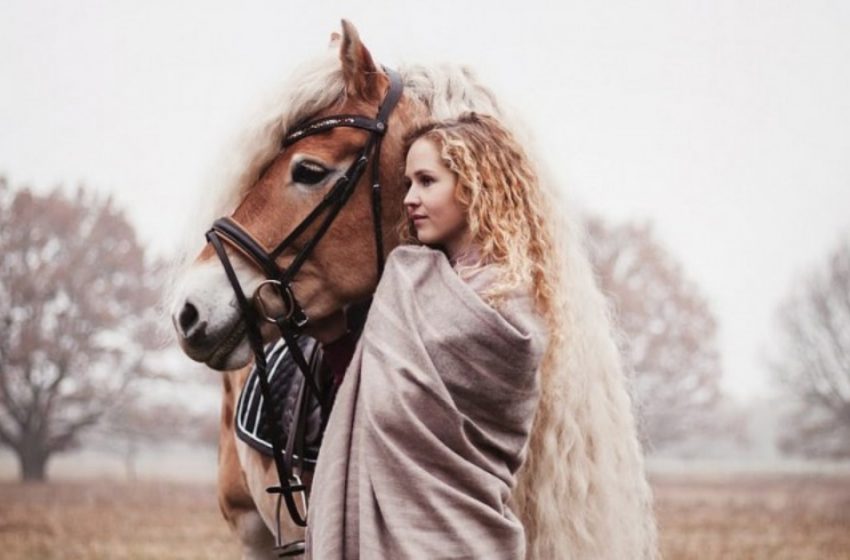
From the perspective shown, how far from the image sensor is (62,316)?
17078 mm

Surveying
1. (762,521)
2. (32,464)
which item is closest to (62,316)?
(32,464)

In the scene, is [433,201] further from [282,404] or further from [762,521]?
[762,521]

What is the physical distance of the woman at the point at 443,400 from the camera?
6.18 ft

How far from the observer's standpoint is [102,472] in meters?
21.2

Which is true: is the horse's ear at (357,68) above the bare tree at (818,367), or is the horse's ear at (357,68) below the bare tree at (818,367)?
above

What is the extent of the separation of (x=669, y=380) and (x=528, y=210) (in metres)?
22.4

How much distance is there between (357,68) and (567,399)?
1.16 meters

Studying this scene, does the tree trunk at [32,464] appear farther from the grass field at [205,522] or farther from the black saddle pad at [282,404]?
the black saddle pad at [282,404]

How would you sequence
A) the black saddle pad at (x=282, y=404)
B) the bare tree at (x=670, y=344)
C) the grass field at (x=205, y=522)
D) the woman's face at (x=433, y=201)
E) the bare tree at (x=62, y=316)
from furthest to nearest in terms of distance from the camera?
1. the bare tree at (x=670, y=344)
2. the bare tree at (x=62, y=316)
3. the grass field at (x=205, y=522)
4. the black saddle pad at (x=282, y=404)
5. the woman's face at (x=433, y=201)

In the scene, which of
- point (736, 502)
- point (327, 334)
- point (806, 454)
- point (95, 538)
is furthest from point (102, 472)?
point (327, 334)

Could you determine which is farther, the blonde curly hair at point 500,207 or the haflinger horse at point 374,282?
the haflinger horse at point 374,282

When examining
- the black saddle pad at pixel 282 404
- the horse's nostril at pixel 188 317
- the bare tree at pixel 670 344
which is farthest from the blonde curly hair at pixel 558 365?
the bare tree at pixel 670 344

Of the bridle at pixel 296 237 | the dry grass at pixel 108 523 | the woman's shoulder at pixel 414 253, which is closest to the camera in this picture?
the woman's shoulder at pixel 414 253

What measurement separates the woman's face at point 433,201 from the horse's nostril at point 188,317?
643 millimetres
